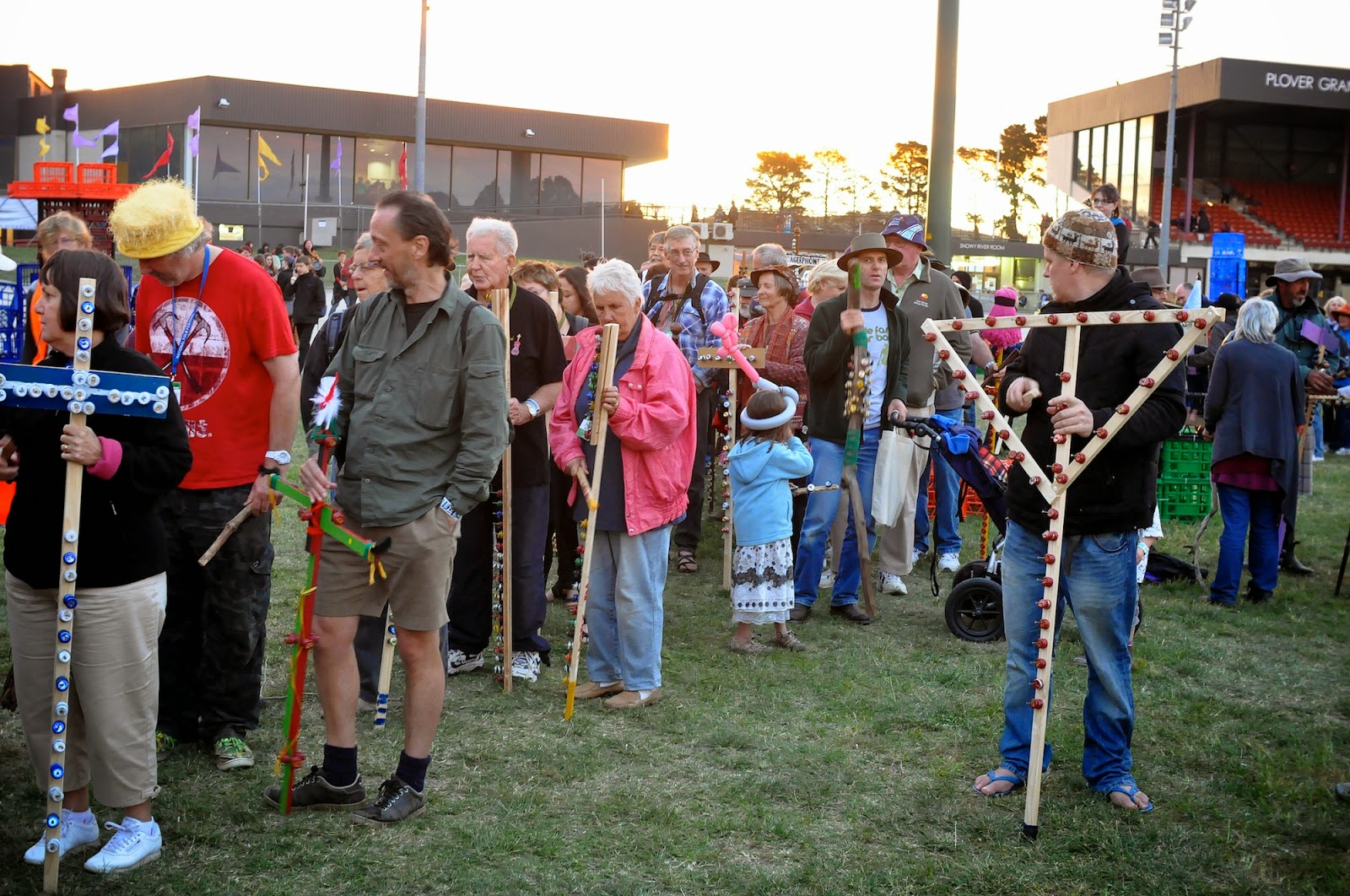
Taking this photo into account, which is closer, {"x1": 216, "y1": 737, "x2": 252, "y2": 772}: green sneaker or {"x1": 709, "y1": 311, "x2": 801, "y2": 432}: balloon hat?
{"x1": 216, "y1": 737, "x2": 252, "y2": 772}: green sneaker

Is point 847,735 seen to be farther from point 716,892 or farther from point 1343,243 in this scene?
point 1343,243

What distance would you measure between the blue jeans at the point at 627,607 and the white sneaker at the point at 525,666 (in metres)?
0.33

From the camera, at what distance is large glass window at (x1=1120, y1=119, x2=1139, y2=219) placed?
51.9 m

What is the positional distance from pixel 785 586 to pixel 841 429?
1.14m

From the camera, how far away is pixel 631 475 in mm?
6051

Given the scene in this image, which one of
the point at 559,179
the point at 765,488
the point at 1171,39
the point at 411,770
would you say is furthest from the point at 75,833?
the point at 559,179

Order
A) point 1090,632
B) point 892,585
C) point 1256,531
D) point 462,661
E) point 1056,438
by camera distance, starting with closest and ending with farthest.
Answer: point 1056,438, point 1090,632, point 462,661, point 892,585, point 1256,531

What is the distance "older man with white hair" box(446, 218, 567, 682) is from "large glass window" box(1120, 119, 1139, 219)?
49.7 metres

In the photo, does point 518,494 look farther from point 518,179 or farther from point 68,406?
point 518,179

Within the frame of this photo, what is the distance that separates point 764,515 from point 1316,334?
7934 mm

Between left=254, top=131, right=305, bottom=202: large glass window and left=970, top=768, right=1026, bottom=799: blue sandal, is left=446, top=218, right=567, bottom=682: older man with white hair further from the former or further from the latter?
left=254, top=131, right=305, bottom=202: large glass window

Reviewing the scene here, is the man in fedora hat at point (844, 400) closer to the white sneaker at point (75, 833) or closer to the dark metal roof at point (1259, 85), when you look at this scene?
the white sneaker at point (75, 833)

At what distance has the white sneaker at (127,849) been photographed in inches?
158

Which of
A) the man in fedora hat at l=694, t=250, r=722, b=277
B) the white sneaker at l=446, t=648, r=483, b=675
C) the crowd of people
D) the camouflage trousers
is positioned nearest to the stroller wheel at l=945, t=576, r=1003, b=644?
the crowd of people
